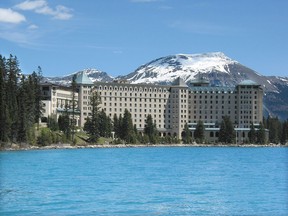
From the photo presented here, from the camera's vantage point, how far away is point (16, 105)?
13050 cm

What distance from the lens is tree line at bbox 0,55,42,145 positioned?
407ft

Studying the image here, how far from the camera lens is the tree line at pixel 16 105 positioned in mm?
124062

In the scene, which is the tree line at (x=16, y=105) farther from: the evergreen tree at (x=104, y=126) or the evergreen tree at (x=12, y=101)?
the evergreen tree at (x=104, y=126)

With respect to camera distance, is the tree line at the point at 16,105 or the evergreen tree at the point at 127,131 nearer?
the tree line at the point at 16,105

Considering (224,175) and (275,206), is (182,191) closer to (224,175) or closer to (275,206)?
(275,206)

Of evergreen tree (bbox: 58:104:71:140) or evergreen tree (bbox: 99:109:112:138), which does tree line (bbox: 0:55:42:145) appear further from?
evergreen tree (bbox: 99:109:112:138)

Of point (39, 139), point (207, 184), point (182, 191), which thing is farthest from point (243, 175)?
point (39, 139)

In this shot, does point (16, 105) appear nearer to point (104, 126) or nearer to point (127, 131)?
point (104, 126)

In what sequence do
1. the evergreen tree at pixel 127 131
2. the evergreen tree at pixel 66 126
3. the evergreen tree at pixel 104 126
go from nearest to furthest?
the evergreen tree at pixel 66 126 < the evergreen tree at pixel 104 126 < the evergreen tree at pixel 127 131

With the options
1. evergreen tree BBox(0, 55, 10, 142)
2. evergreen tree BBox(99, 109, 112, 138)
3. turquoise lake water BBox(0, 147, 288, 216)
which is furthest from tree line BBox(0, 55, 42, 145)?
turquoise lake water BBox(0, 147, 288, 216)

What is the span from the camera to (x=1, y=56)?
5812 inches

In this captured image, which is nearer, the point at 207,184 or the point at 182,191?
the point at 182,191

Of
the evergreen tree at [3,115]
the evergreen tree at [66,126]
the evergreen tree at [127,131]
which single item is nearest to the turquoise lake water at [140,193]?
the evergreen tree at [3,115]

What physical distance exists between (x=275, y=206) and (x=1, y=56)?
115821mm
